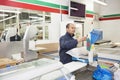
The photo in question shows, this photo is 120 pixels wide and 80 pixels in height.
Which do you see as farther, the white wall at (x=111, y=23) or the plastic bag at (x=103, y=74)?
the white wall at (x=111, y=23)

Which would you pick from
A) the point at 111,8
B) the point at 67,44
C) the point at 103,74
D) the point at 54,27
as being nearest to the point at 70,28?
the point at 67,44

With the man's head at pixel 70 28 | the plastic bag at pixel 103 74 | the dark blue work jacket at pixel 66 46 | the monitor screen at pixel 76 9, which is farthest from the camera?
the monitor screen at pixel 76 9

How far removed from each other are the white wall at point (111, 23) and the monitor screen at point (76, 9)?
236 centimetres

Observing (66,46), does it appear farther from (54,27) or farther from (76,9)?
(76,9)

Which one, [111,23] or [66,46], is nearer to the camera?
[66,46]

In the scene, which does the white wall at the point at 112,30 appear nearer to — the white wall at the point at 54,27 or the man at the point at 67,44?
the white wall at the point at 54,27

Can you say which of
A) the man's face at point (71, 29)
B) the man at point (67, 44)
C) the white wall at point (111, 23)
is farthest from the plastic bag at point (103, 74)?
the white wall at point (111, 23)

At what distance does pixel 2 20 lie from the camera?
389 centimetres

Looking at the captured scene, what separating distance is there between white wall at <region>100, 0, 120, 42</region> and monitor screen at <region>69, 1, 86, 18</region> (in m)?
2.36

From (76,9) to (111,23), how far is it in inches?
118

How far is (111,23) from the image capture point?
8.27 m

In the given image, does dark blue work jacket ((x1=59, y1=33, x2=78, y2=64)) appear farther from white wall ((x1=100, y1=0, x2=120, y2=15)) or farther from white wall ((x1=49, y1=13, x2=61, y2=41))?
white wall ((x1=100, y1=0, x2=120, y2=15))

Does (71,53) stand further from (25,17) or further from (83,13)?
(83,13)

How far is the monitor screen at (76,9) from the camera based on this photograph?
6.05 meters
